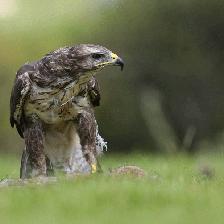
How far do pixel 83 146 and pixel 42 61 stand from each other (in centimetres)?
127

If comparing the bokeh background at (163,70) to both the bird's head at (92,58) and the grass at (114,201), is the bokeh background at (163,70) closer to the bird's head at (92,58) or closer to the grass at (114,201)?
the bird's head at (92,58)

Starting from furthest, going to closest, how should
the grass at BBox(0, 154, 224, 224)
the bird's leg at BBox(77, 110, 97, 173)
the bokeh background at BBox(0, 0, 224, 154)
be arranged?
the bokeh background at BBox(0, 0, 224, 154)
the bird's leg at BBox(77, 110, 97, 173)
the grass at BBox(0, 154, 224, 224)

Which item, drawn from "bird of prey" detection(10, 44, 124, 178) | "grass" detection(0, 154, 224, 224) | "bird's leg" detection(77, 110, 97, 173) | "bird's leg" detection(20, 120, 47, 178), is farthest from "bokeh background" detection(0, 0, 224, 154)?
"grass" detection(0, 154, 224, 224)

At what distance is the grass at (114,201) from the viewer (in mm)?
7673

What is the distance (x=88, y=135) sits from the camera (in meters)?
12.0

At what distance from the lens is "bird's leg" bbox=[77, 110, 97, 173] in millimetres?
11875

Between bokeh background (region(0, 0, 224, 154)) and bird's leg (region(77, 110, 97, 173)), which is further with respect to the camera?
bokeh background (region(0, 0, 224, 154))

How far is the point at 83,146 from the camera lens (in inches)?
477

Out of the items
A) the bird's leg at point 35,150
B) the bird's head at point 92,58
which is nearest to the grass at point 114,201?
the bird's head at point 92,58

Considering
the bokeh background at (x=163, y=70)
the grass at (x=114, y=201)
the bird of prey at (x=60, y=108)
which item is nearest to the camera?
the grass at (x=114, y=201)

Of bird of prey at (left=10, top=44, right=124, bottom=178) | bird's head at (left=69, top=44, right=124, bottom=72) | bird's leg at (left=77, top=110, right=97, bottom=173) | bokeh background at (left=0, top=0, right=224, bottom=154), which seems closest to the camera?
bird's head at (left=69, top=44, right=124, bottom=72)

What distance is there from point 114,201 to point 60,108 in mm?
3335

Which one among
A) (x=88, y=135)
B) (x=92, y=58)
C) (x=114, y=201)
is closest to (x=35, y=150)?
(x=88, y=135)

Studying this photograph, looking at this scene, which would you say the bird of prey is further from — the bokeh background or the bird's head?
the bokeh background
